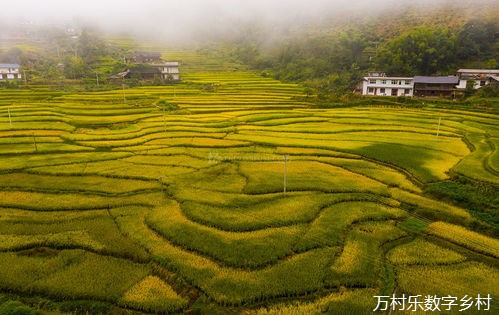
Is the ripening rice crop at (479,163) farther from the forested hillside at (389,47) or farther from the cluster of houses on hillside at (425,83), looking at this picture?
the forested hillside at (389,47)

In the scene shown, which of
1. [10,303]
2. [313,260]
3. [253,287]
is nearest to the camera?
[10,303]

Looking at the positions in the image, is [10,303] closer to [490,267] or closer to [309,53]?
[490,267]

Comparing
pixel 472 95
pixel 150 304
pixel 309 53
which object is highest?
pixel 309 53

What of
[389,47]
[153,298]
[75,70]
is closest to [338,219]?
[153,298]

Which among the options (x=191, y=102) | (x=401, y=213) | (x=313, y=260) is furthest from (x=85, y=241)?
(x=191, y=102)

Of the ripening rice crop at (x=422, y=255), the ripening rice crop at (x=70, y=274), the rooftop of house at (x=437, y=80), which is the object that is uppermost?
the rooftop of house at (x=437, y=80)

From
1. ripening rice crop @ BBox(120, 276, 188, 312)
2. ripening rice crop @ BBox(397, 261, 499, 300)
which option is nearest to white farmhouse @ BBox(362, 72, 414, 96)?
ripening rice crop @ BBox(397, 261, 499, 300)

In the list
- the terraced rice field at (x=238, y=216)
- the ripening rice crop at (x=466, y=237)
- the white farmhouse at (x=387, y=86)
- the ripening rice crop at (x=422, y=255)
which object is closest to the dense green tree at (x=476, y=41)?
the white farmhouse at (x=387, y=86)
